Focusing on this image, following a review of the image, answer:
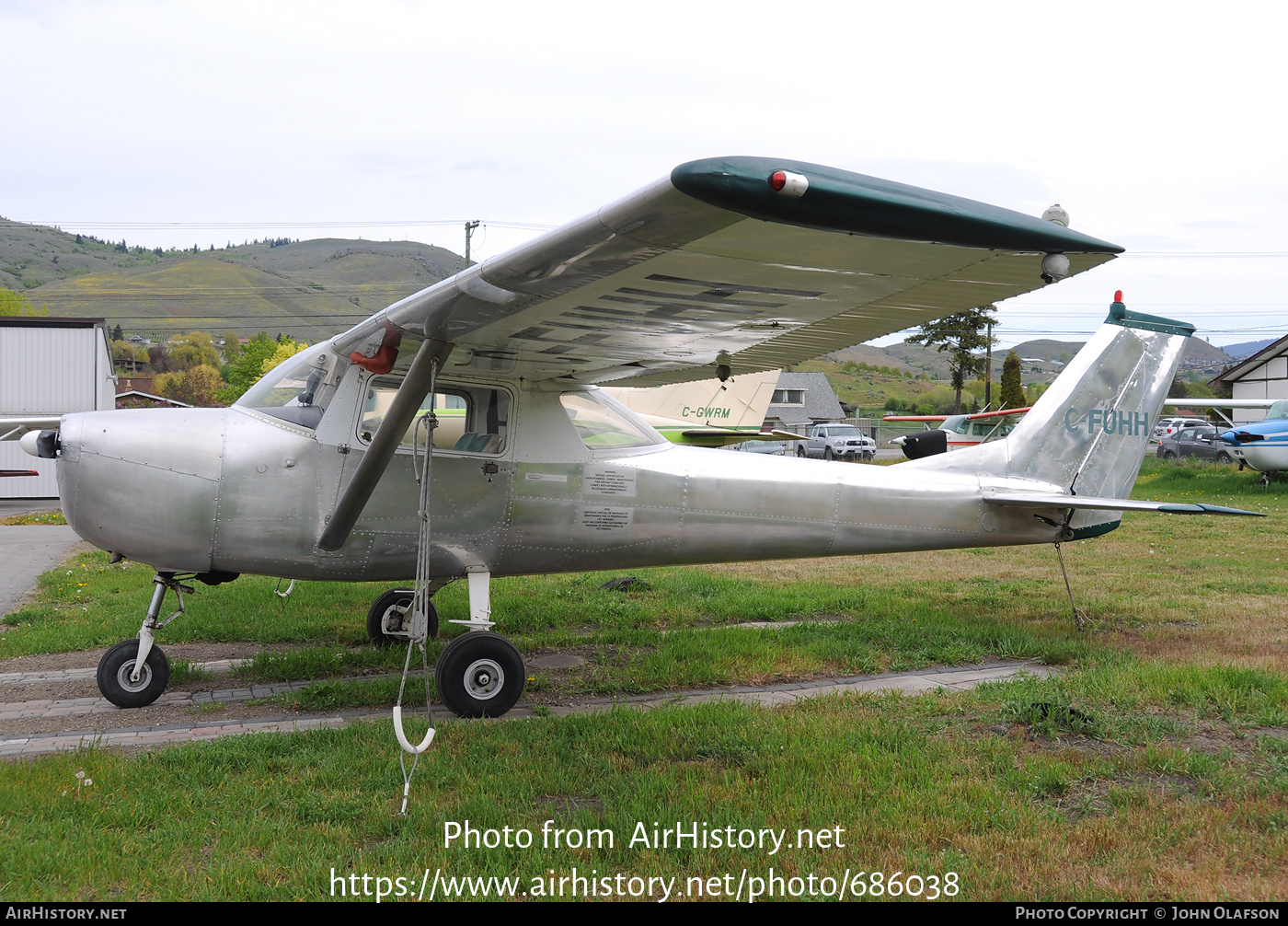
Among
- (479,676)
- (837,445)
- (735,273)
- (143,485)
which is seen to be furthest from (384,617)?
(837,445)

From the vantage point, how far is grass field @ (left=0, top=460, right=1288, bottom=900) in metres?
3.42

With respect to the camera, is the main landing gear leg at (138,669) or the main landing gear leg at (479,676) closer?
the main landing gear leg at (479,676)

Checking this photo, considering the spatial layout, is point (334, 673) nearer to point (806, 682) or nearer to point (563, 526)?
point (563, 526)

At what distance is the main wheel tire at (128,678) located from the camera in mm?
5906

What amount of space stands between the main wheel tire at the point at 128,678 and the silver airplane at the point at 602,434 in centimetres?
2

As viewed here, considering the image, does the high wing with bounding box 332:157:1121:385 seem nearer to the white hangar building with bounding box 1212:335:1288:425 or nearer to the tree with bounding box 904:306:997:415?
the white hangar building with bounding box 1212:335:1288:425

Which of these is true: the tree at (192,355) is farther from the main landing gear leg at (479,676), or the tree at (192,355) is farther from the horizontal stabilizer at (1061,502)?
the horizontal stabilizer at (1061,502)

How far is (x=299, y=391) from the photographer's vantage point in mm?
6168

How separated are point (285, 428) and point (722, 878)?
4.13 meters

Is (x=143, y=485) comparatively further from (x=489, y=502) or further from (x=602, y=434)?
(x=602, y=434)

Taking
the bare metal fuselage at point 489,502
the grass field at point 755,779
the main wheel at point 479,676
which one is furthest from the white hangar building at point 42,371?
the main wheel at point 479,676

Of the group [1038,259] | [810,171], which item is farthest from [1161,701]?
[810,171]

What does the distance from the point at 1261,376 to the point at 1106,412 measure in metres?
37.7

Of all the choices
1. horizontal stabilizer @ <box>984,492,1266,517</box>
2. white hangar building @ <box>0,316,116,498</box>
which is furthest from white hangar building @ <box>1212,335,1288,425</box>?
white hangar building @ <box>0,316,116,498</box>
